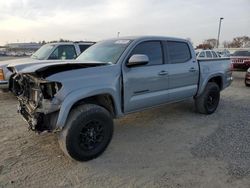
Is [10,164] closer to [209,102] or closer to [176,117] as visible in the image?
[176,117]

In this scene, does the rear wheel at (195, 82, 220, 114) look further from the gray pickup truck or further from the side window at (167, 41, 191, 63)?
the side window at (167, 41, 191, 63)

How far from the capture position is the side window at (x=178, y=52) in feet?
19.8

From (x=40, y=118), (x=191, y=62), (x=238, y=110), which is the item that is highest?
(x=191, y=62)

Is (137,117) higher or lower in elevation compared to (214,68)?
lower

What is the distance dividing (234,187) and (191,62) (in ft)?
11.2

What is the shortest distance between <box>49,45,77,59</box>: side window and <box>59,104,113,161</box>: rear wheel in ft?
20.6

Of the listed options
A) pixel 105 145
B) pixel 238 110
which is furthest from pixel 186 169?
pixel 238 110

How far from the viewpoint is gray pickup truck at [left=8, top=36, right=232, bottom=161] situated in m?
4.13

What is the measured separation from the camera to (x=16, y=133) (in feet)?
18.6

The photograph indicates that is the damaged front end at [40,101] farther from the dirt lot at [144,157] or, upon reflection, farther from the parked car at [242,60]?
the parked car at [242,60]

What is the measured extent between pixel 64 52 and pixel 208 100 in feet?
18.8

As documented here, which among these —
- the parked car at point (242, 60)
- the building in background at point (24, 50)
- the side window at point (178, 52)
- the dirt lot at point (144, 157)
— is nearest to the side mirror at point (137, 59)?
the side window at point (178, 52)

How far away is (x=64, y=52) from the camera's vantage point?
10.7 m

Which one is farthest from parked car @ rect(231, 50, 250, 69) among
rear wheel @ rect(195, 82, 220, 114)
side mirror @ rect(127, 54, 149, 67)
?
side mirror @ rect(127, 54, 149, 67)
